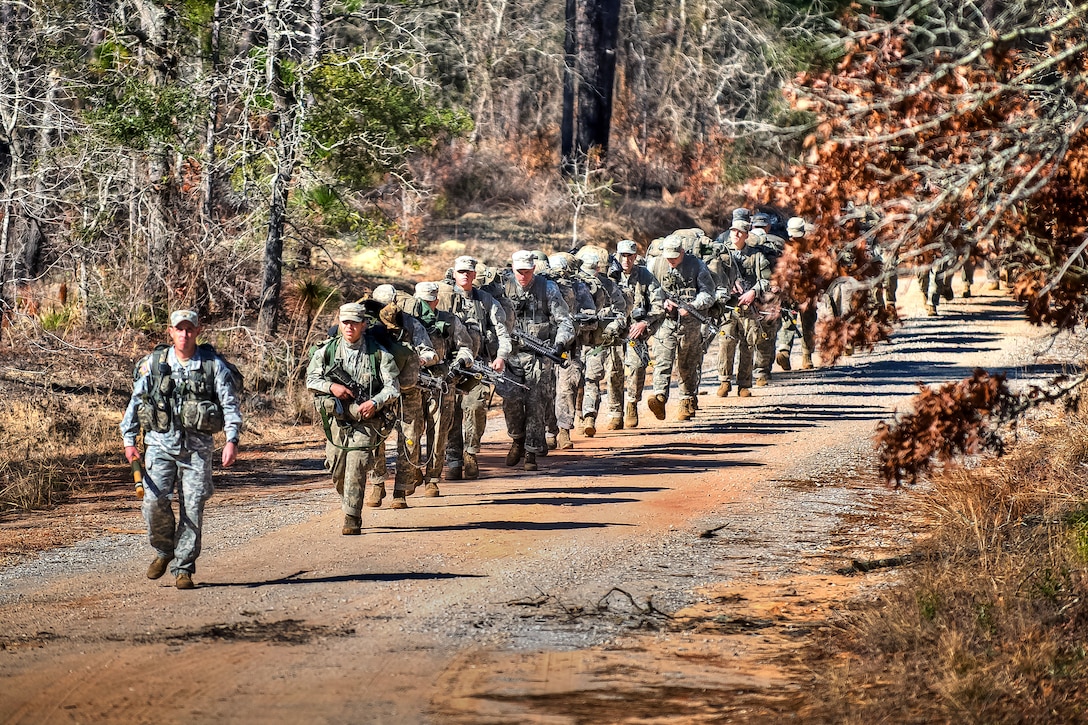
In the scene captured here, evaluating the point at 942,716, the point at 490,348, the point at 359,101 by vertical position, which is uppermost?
the point at 359,101

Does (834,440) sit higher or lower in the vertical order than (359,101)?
lower

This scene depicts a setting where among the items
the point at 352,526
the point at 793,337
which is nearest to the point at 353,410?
the point at 352,526

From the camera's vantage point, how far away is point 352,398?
1172 cm

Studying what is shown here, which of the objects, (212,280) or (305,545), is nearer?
(305,545)

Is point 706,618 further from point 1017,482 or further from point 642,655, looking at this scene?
point 1017,482

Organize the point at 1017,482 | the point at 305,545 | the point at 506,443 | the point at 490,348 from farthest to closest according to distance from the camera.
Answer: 1. the point at 506,443
2. the point at 490,348
3. the point at 1017,482
4. the point at 305,545

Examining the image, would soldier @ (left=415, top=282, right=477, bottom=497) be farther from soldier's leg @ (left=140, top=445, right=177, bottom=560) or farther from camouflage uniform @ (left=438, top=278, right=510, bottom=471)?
soldier's leg @ (left=140, top=445, right=177, bottom=560)

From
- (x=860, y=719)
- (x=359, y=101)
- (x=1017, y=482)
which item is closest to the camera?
(x=860, y=719)

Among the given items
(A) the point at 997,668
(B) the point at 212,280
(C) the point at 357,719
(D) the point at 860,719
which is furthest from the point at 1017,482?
(B) the point at 212,280

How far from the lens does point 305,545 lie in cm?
1170

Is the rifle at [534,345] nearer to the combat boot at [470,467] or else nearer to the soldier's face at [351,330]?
the combat boot at [470,467]

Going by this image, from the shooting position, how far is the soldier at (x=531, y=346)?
1537 cm

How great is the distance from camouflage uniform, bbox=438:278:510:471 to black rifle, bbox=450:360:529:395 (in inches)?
3.1

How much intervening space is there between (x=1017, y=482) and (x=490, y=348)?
16.1 feet
